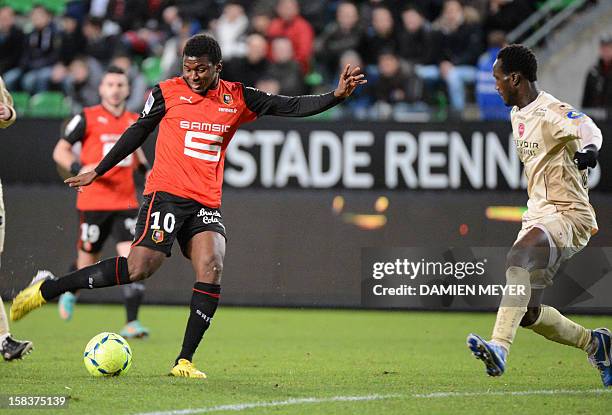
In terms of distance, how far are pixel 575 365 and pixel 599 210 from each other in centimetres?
419

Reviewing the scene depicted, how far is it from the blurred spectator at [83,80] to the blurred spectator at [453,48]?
469cm

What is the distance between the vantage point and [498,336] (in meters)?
7.09

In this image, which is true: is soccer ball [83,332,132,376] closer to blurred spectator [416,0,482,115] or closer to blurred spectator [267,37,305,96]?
blurred spectator [267,37,305,96]

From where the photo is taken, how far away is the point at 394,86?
15.1 meters

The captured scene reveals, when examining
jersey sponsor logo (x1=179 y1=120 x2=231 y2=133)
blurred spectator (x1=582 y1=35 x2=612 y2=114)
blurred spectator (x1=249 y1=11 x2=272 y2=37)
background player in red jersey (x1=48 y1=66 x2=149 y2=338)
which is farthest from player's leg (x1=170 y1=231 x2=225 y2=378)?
blurred spectator (x1=249 y1=11 x2=272 y2=37)

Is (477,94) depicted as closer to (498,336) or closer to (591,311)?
(591,311)

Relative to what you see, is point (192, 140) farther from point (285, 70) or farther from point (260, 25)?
point (260, 25)

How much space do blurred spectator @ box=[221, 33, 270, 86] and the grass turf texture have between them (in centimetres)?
369

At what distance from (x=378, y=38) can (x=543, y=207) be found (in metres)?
9.11

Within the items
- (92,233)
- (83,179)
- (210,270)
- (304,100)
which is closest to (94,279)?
(83,179)

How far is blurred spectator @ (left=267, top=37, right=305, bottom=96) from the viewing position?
15.3m

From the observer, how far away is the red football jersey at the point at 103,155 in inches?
436

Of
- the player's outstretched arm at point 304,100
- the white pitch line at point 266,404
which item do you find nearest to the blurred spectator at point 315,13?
the player's outstretched arm at point 304,100

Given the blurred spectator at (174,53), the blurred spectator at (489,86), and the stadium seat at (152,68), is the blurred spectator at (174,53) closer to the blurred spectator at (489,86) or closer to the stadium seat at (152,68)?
the stadium seat at (152,68)
